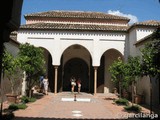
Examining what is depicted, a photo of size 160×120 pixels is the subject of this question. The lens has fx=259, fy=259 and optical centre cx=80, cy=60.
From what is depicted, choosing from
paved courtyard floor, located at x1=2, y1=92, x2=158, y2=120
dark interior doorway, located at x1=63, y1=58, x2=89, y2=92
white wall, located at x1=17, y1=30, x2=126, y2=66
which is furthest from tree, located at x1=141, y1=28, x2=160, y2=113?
dark interior doorway, located at x1=63, y1=58, x2=89, y2=92

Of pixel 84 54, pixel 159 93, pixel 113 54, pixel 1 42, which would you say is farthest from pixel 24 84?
pixel 1 42

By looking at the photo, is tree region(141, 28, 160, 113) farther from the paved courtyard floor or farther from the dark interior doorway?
the dark interior doorway

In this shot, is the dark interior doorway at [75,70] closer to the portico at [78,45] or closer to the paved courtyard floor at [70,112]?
the portico at [78,45]

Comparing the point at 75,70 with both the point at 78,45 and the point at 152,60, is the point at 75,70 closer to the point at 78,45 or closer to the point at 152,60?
the point at 78,45

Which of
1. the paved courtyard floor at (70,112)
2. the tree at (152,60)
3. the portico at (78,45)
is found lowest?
the paved courtyard floor at (70,112)

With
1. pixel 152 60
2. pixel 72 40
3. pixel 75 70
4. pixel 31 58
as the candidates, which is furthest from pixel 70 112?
pixel 75 70

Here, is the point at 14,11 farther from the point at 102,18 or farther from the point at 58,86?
the point at 102,18

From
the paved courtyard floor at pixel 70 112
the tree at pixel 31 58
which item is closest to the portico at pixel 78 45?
the tree at pixel 31 58

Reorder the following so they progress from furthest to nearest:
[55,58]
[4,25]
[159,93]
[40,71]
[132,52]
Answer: [55,58]
[132,52]
[40,71]
[159,93]
[4,25]

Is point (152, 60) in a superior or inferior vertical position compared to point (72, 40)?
inferior

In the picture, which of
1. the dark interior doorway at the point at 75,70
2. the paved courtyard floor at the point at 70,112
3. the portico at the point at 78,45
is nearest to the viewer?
the paved courtyard floor at the point at 70,112

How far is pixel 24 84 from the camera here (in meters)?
19.8

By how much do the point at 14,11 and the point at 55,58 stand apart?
15.8 m

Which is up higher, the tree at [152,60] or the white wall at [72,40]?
the white wall at [72,40]
